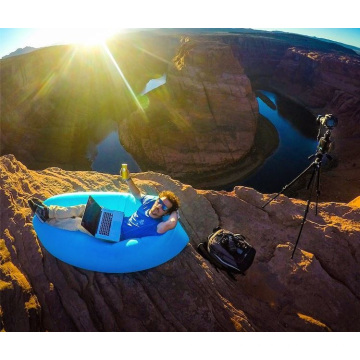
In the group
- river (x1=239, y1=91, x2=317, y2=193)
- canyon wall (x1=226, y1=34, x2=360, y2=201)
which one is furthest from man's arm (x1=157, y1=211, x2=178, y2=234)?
river (x1=239, y1=91, x2=317, y2=193)

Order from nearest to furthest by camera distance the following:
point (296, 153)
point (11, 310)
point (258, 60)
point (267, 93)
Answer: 1. point (11, 310)
2. point (296, 153)
3. point (267, 93)
4. point (258, 60)

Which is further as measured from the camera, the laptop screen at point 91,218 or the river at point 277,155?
the river at point 277,155

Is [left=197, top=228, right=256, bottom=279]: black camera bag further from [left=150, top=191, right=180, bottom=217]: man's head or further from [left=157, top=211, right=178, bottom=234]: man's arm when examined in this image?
[left=150, top=191, right=180, bottom=217]: man's head

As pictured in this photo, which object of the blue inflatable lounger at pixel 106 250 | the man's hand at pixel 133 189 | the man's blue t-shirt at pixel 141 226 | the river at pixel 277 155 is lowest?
the river at pixel 277 155

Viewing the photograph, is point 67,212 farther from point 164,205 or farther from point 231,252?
point 231,252

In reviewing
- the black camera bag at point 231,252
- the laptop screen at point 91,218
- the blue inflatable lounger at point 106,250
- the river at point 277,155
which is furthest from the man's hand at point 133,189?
the river at point 277,155

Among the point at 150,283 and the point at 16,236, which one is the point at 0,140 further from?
the point at 150,283

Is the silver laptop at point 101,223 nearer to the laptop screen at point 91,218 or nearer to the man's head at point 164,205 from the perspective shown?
the laptop screen at point 91,218

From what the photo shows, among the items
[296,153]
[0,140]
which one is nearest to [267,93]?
[296,153]
